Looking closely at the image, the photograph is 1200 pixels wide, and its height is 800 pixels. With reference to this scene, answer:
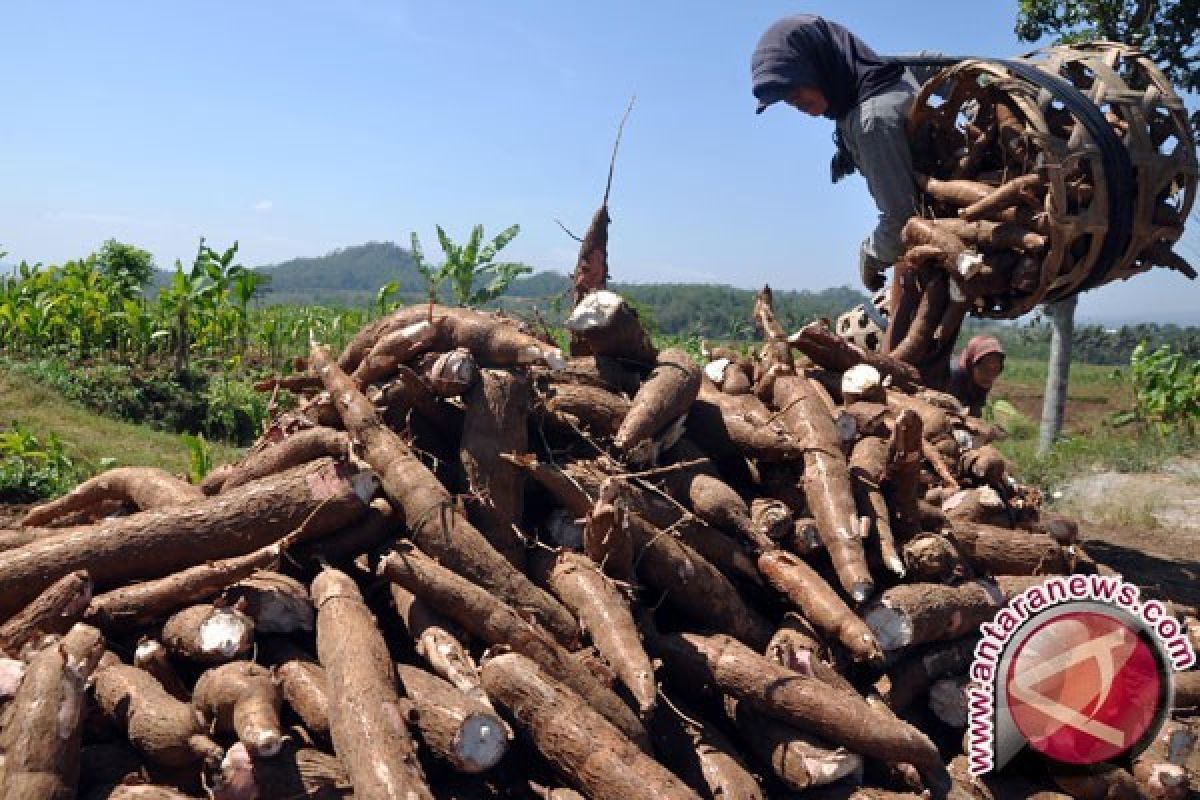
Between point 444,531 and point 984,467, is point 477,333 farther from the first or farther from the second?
point 984,467

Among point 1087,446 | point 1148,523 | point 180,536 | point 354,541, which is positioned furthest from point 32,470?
point 1087,446

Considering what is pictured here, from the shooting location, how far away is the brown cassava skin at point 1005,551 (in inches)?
147

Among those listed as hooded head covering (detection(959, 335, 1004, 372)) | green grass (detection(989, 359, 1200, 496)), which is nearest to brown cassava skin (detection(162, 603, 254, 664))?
hooded head covering (detection(959, 335, 1004, 372))

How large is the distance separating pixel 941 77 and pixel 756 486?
8.83ft

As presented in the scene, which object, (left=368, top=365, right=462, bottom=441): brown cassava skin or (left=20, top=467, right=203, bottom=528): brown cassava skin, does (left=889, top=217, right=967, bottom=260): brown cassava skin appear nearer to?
(left=368, top=365, right=462, bottom=441): brown cassava skin

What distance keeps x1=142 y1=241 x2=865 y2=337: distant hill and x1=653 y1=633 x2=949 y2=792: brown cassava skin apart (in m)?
1.69

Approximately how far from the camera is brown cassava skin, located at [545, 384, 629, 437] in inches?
138

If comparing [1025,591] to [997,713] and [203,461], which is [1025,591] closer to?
[997,713]

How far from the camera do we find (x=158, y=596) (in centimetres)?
282

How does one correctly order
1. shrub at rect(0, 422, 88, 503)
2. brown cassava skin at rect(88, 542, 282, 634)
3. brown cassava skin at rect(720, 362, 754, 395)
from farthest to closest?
shrub at rect(0, 422, 88, 503) < brown cassava skin at rect(720, 362, 754, 395) < brown cassava skin at rect(88, 542, 282, 634)

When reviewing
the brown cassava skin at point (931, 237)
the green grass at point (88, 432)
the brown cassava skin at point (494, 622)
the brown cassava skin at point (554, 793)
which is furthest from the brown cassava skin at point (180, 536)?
the green grass at point (88, 432)

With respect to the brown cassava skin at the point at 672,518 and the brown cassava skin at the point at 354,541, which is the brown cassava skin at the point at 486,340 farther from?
the brown cassava skin at the point at 354,541

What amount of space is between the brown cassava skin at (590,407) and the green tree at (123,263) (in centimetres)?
1257

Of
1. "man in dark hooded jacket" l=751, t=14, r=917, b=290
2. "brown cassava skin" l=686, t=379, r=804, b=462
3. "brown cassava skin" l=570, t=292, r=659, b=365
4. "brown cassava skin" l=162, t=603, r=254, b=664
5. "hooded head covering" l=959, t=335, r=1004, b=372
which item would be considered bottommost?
"brown cassava skin" l=162, t=603, r=254, b=664
